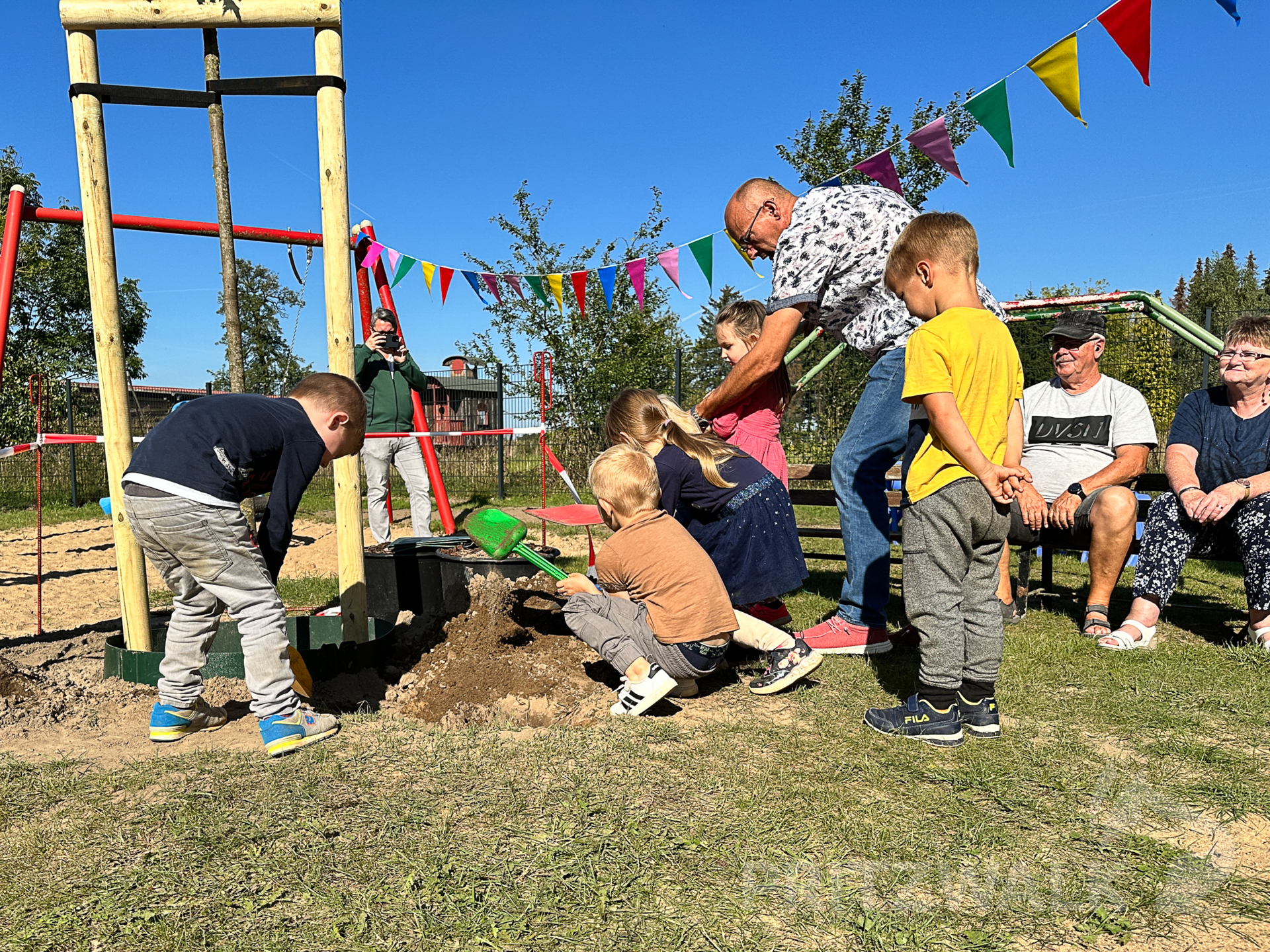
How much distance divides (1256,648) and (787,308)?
2.56 m

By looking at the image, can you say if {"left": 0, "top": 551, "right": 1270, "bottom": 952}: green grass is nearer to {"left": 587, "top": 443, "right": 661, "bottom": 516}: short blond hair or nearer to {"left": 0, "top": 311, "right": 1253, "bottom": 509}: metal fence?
{"left": 587, "top": 443, "right": 661, "bottom": 516}: short blond hair

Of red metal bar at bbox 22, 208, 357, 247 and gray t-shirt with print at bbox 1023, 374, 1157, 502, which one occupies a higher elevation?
red metal bar at bbox 22, 208, 357, 247

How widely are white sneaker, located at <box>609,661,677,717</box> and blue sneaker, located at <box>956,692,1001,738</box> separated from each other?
3.12 feet

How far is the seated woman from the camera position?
12.7ft

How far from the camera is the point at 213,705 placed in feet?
10.2

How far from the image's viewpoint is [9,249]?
3871 millimetres

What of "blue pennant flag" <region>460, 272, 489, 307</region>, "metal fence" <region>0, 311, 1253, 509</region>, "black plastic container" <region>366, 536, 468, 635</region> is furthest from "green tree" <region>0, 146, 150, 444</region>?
"black plastic container" <region>366, 536, 468, 635</region>

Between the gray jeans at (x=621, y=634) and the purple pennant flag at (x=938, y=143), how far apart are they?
4108 mm

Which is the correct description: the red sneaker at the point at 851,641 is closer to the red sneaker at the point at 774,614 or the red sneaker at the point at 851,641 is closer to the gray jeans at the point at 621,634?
the red sneaker at the point at 774,614

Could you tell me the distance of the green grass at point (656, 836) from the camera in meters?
1.66

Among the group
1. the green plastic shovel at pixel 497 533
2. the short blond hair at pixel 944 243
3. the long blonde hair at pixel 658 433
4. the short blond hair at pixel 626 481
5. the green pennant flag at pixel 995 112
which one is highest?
the green pennant flag at pixel 995 112

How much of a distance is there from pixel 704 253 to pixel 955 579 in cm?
575

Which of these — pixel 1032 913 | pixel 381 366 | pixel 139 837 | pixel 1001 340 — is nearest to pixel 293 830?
pixel 139 837

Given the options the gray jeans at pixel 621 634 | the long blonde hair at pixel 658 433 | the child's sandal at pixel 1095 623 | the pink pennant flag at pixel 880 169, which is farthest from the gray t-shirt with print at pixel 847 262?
the pink pennant flag at pixel 880 169
